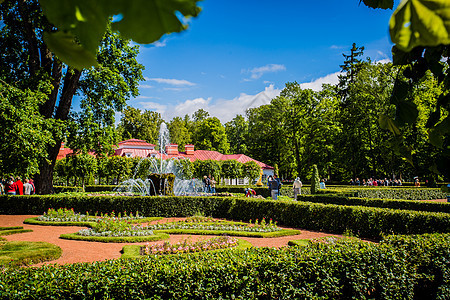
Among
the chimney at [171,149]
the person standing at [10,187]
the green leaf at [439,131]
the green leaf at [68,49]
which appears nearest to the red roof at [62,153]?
the chimney at [171,149]

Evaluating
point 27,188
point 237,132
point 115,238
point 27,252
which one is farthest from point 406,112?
point 237,132

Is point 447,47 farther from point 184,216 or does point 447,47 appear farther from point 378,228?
point 184,216

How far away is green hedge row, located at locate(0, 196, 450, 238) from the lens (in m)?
10.1

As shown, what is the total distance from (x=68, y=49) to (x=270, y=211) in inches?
557

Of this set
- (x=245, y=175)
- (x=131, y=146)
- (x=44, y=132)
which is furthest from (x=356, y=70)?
(x=44, y=132)

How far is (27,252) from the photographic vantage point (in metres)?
8.12

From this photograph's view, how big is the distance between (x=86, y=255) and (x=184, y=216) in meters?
7.96

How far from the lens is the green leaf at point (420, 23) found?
0.47 m

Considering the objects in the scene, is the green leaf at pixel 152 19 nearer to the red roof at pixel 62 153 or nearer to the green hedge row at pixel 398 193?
the green hedge row at pixel 398 193

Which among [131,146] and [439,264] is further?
[131,146]

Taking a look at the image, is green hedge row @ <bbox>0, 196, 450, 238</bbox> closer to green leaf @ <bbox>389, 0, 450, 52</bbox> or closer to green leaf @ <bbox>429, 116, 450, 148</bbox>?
green leaf @ <bbox>429, 116, 450, 148</bbox>

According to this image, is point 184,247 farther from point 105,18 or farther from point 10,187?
point 10,187

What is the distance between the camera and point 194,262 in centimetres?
502

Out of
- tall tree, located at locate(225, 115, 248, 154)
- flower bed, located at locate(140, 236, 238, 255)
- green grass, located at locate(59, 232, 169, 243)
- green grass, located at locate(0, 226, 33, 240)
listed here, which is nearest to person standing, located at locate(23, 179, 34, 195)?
green grass, located at locate(0, 226, 33, 240)
